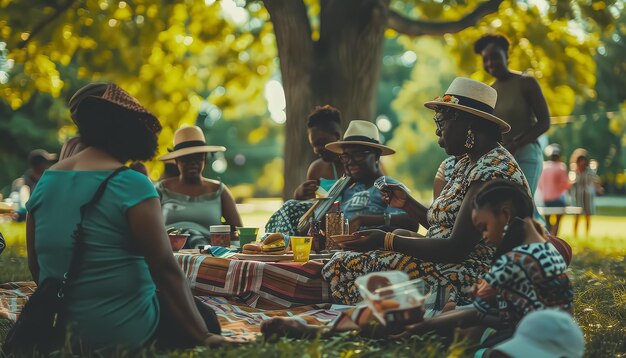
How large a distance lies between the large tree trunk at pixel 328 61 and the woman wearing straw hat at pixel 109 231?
670 cm

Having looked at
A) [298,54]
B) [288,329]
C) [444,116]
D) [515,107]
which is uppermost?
[298,54]

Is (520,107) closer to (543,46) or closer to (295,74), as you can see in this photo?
(295,74)

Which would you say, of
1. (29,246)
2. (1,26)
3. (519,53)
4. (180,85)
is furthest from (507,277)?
(180,85)

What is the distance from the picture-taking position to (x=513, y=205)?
12.7 feet

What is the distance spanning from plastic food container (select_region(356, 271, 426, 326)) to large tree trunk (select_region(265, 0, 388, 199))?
21.9 ft

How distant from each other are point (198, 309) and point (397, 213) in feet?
8.28

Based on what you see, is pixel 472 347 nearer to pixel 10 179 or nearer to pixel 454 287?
pixel 454 287

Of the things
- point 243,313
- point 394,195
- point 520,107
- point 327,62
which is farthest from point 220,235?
point 327,62

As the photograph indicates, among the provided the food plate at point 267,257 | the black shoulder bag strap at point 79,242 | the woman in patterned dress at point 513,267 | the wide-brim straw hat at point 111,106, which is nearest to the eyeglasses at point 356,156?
the food plate at point 267,257

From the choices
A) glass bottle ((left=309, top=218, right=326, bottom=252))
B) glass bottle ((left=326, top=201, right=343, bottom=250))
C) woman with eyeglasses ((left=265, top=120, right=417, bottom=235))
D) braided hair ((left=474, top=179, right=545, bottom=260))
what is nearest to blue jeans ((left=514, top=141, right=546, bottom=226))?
woman with eyeglasses ((left=265, top=120, right=417, bottom=235))

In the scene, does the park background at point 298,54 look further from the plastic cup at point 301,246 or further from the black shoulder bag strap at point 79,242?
the plastic cup at point 301,246

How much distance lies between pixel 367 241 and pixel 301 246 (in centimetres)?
62

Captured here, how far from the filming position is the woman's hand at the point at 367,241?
5.07 m

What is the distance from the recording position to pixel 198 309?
421 centimetres
